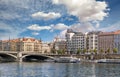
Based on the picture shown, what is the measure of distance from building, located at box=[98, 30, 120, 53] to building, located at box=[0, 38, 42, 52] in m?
34.8

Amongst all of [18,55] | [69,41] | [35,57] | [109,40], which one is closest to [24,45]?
[69,41]

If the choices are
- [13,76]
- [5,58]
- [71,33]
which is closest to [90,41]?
[71,33]

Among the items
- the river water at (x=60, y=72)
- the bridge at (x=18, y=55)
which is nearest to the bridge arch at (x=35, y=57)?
the bridge at (x=18, y=55)

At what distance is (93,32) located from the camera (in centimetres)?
12719

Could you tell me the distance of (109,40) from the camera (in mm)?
117750

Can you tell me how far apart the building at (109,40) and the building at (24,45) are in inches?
1372

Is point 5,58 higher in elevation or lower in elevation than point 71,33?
lower

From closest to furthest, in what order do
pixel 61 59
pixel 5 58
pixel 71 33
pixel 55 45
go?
pixel 61 59 < pixel 5 58 < pixel 71 33 < pixel 55 45

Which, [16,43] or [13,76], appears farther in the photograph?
[16,43]

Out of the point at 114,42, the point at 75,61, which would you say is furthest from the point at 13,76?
the point at 114,42

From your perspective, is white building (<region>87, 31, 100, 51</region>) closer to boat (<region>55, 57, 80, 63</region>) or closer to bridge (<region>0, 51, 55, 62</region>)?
bridge (<region>0, 51, 55, 62</region>)

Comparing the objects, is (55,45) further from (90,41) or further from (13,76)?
(13,76)

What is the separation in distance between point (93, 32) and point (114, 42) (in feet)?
44.8

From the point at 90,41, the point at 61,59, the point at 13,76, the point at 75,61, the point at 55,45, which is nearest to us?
the point at 13,76
